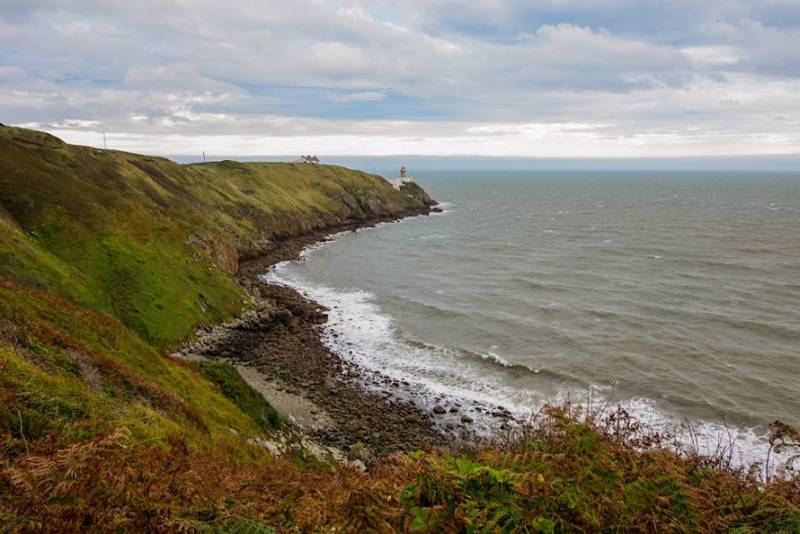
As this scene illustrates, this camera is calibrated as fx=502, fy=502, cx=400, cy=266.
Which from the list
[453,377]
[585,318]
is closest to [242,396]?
[453,377]

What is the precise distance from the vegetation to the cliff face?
230 millimetres

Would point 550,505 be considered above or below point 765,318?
above

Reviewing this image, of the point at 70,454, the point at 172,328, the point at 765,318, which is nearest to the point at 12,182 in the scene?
the point at 172,328

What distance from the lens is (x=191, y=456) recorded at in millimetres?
11070

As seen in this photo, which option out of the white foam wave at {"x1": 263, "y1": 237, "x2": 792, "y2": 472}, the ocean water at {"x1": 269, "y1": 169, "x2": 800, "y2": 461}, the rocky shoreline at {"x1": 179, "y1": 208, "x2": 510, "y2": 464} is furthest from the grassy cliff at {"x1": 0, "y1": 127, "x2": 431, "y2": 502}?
the ocean water at {"x1": 269, "y1": 169, "x2": 800, "y2": 461}

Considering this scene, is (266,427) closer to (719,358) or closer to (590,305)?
(719,358)

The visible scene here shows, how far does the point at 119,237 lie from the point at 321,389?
84.3 feet

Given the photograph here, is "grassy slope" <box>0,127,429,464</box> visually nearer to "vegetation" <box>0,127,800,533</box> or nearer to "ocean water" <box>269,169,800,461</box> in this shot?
"vegetation" <box>0,127,800,533</box>

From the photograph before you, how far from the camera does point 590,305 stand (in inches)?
2076

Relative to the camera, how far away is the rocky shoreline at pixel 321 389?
28766 millimetres

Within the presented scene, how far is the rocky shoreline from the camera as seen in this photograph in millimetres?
28766

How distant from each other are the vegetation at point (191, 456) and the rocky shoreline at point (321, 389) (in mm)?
3310

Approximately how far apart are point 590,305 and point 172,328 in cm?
4006

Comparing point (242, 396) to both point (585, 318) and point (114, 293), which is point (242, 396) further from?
point (585, 318)
